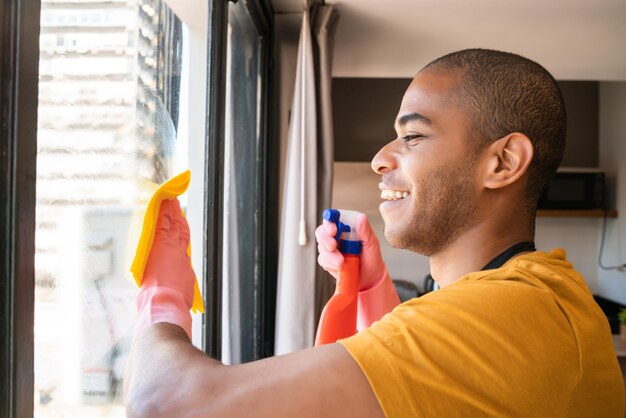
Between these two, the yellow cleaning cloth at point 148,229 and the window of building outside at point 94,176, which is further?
the yellow cleaning cloth at point 148,229

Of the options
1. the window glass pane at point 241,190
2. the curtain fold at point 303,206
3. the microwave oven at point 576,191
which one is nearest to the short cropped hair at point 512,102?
the window glass pane at point 241,190

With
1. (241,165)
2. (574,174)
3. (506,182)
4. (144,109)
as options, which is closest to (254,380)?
(506,182)

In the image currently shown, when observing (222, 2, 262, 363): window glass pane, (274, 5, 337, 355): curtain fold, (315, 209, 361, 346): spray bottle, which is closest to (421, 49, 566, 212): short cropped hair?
(315, 209, 361, 346): spray bottle

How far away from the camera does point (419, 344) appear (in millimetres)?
619

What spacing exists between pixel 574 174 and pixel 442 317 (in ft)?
12.0

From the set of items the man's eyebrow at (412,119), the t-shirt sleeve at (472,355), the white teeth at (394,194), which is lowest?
the t-shirt sleeve at (472,355)

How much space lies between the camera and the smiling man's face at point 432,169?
86 centimetres

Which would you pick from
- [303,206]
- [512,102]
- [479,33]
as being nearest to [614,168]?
[479,33]

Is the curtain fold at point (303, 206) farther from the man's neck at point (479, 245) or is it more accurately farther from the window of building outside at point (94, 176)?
the man's neck at point (479, 245)

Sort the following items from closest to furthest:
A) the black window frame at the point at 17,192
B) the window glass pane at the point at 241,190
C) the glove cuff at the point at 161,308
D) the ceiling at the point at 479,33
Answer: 1. the black window frame at the point at 17,192
2. the glove cuff at the point at 161,308
3. the window glass pane at the point at 241,190
4. the ceiling at the point at 479,33

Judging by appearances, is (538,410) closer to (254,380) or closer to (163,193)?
(254,380)

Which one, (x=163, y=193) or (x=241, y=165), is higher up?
(x=241, y=165)

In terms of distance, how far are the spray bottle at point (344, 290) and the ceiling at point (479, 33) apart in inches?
49.1

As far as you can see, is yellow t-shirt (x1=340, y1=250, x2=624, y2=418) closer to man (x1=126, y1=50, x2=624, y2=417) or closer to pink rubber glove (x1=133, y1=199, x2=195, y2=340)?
man (x1=126, y1=50, x2=624, y2=417)
